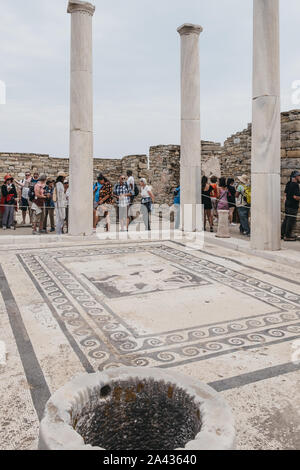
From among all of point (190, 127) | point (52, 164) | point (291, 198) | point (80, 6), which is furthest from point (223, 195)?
point (52, 164)

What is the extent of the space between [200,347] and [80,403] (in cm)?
166

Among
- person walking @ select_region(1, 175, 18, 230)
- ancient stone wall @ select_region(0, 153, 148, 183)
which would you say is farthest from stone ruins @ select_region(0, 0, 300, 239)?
ancient stone wall @ select_region(0, 153, 148, 183)

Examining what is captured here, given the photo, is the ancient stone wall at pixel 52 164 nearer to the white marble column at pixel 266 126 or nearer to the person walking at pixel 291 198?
the person walking at pixel 291 198

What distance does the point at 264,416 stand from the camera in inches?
87.1

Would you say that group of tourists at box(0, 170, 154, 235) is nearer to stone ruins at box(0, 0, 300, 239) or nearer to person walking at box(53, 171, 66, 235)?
person walking at box(53, 171, 66, 235)

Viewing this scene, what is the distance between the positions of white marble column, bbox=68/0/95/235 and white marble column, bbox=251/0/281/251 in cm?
335

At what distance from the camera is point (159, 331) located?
11.3 feet

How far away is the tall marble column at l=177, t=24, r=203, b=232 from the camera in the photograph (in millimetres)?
8992

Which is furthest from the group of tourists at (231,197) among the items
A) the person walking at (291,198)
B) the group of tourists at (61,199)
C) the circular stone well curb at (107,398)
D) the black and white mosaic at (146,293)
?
the circular stone well curb at (107,398)

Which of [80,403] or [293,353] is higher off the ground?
[80,403]

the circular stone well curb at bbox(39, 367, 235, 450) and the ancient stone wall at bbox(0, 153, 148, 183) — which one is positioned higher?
the ancient stone wall at bbox(0, 153, 148, 183)

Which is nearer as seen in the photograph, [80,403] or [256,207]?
[80,403]

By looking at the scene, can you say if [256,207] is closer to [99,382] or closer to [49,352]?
[49,352]

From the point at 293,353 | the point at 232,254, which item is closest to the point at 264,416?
the point at 293,353
